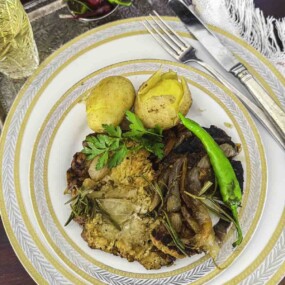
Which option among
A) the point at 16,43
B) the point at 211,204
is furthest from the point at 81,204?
the point at 16,43

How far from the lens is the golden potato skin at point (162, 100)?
1.52m

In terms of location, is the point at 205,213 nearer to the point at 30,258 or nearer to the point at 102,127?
the point at 102,127

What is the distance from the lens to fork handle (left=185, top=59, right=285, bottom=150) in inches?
63.4

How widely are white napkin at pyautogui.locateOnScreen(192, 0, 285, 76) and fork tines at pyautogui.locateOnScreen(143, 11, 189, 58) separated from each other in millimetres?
163

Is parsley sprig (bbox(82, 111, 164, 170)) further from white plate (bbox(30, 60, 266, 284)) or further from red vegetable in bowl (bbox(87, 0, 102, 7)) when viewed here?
red vegetable in bowl (bbox(87, 0, 102, 7))

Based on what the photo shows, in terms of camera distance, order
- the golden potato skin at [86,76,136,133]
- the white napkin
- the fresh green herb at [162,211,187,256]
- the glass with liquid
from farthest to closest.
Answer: the white napkin, the glass with liquid, the golden potato skin at [86,76,136,133], the fresh green herb at [162,211,187,256]

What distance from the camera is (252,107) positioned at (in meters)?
1.64

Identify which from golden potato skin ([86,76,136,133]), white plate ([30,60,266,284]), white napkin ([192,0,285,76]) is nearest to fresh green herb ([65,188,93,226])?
white plate ([30,60,266,284])

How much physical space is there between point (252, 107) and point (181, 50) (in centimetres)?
29

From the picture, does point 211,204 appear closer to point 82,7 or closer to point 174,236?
point 174,236

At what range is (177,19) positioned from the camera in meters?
1.75

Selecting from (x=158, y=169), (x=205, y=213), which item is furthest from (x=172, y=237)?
(x=158, y=169)

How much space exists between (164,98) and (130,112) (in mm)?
104

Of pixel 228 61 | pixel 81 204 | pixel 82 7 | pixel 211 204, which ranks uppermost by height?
pixel 228 61
